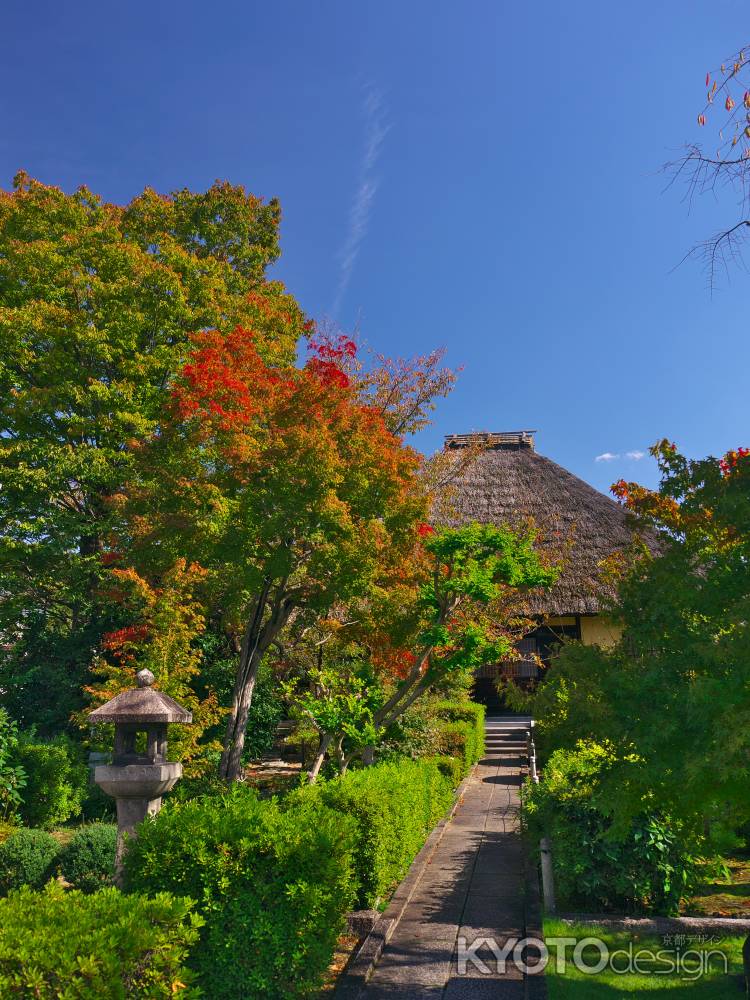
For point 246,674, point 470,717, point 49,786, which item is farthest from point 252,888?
point 470,717

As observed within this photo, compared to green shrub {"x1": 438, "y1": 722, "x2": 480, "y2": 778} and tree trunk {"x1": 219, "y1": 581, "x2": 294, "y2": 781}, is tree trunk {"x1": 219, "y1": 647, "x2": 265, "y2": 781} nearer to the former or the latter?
tree trunk {"x1": 219, "y1": 581, "x2": 294, "y2": 781}

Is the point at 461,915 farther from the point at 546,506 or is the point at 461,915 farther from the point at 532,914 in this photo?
the point at 546,506

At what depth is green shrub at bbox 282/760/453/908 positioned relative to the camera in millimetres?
6398

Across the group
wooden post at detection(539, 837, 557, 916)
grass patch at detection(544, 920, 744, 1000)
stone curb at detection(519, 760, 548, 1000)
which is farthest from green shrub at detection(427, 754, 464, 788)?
grass patch at detection(544, 920, 744, 1000)

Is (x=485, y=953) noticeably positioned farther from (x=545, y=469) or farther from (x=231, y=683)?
(x=545, y=469)

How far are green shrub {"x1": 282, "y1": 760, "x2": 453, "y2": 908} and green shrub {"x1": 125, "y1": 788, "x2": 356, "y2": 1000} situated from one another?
85 centimetres

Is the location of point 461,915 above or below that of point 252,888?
below

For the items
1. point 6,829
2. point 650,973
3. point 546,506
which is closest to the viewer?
point 650,973

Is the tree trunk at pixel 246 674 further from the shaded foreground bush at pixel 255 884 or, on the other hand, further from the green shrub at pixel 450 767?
the shaded foreground bush at pixel 255 884

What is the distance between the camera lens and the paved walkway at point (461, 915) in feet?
16.6

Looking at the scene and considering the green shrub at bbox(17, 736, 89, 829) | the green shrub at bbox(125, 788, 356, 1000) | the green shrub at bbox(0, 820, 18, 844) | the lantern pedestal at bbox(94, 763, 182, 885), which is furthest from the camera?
the green shrub at bbox(17, 736, 89, 829)

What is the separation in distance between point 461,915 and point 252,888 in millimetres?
2988

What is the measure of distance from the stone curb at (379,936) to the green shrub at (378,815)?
0.42 feet

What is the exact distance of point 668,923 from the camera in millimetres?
5875
